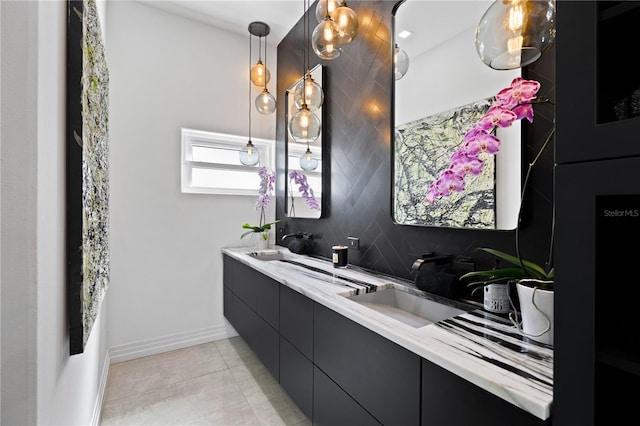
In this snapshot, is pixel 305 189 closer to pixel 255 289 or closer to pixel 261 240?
pixel 261 240

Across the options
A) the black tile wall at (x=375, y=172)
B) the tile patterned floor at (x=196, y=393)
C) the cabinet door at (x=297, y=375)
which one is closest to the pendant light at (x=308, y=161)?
the black tile wall at (x=375, y=172)

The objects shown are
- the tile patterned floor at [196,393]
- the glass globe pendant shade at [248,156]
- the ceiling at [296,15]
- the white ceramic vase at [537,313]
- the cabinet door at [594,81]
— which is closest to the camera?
the cabinet door at [594,81]

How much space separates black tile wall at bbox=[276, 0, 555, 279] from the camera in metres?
1.18

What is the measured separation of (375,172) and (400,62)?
26.6 inches

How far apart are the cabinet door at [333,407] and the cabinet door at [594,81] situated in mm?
983

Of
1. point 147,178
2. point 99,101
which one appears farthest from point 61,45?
point 147,178

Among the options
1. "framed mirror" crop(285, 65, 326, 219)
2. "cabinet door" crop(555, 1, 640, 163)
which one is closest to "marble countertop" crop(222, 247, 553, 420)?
"cabinet door" crop(555, 1, 640, 163)

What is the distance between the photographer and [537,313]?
3.04ft

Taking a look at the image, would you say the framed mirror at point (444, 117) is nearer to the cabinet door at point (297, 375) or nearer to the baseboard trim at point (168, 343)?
the cabinet door at point (297, 375)

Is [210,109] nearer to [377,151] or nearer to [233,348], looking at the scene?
[377,151]

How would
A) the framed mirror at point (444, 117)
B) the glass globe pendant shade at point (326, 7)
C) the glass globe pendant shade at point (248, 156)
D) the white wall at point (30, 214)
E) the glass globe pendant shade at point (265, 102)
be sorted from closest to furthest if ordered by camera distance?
the white wall at point (30, 214), the framed mirror at point (444, 117), the glass globe pendant shade at point (326, 7), the glass globe pendant shade at point (265, 102), the glass globe pendant shade at point (248, 156)

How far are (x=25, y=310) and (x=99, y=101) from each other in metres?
1.27

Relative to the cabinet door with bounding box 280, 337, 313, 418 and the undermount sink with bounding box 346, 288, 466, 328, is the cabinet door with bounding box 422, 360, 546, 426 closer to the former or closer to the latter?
the undermount sink with bounding box 346, 288, 466, 328

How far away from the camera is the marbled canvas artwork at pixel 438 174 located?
1.35 metres
